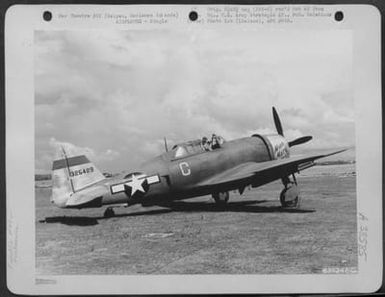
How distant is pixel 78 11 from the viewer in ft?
4.31

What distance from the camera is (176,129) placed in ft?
4.34

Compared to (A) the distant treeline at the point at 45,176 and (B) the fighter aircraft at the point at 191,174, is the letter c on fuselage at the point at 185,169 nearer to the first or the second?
(B) the fighter aircraft at the point at 191,174

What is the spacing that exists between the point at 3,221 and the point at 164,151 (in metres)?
0.46

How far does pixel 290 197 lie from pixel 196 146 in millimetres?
281

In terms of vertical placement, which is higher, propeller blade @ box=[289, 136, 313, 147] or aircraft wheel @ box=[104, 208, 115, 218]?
propeller blade @ box=[289, 136, 313, 147]

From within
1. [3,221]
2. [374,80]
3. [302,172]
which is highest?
[374,80]

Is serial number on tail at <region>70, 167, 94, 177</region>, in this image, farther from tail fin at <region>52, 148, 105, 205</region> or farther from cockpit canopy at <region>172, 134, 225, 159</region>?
cockpit canopy at <region>172, 134, 225, 159</region>

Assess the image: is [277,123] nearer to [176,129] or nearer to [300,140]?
[300,140]

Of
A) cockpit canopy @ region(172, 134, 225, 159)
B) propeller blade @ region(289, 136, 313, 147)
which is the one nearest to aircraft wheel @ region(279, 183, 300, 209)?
propeller blade @ region(289, 136, 313, 147)

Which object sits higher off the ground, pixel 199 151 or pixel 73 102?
pixel 73 102

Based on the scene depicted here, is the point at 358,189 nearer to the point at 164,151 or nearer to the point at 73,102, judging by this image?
the point at 164,151

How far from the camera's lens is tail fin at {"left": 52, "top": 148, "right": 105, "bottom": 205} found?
1316 millimetres

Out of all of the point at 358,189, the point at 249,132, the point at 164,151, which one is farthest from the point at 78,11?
the point at 358,189

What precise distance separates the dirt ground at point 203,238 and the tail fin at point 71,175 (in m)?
0.04
